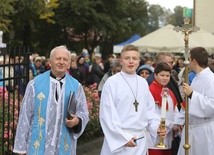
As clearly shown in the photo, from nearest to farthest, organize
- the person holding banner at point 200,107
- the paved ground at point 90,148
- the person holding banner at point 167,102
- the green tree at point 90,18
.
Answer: the person holding banner at point 200,107 < the person holding banner at point 167,102 < the paved ground at point 90,148 < the green tree at point 90,18

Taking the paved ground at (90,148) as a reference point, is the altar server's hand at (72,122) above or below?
above

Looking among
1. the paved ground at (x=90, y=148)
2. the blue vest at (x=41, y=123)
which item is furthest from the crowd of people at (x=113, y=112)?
the paved ground at (x=90, y=148)

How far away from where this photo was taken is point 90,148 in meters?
9.52

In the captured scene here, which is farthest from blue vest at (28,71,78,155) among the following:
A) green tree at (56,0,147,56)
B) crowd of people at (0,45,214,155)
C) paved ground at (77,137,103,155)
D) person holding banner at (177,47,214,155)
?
green tree at (56,0,147,56)

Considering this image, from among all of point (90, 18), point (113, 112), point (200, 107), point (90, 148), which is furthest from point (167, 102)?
point (90, 18)

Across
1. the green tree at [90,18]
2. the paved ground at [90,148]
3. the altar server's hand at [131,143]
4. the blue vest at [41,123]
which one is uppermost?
the green tree at [90,18]

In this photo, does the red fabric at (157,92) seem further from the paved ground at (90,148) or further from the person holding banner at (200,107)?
the paved ground at (90,148)

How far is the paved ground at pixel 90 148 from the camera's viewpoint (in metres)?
9.18

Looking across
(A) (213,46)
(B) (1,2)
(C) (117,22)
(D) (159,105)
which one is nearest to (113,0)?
(C) (117,22)

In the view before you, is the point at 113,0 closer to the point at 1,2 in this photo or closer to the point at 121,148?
the point at 1,2

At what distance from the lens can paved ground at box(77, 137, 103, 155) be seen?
9.18m

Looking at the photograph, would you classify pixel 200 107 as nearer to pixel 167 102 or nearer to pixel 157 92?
pixel 167 102

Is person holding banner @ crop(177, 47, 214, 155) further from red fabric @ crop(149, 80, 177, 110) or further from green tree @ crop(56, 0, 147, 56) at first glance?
green tree @ crop(56, 0, 147, 56)

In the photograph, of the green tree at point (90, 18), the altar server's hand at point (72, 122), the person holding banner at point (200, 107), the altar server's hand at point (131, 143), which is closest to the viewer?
the altar server's hand at point (72, 122)
